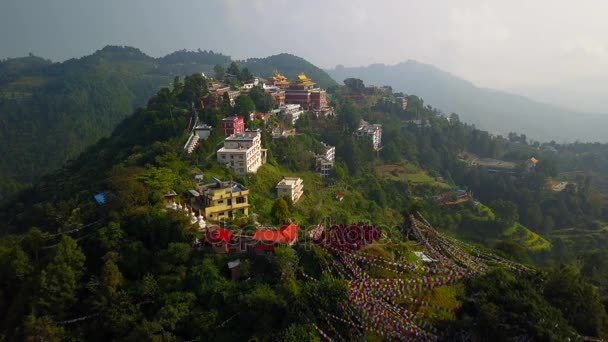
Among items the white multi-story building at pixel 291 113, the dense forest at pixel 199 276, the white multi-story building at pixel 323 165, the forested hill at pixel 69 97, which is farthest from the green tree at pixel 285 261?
the forested hill at pixel 69 97

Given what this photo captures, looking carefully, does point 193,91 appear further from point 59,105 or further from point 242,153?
point 59,105

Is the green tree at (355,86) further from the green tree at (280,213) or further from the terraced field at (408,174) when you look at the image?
the green tree at (280,213)

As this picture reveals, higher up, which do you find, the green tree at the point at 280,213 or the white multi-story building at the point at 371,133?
the green tree at the point at 280,213

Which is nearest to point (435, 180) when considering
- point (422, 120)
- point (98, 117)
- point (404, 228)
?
point (422, 120)

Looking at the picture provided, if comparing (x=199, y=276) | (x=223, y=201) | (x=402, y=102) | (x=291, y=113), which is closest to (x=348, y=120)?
(x=291, y=113)

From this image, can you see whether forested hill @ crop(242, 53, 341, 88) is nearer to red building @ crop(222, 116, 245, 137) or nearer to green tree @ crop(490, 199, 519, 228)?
green tree @ crop(490, 199, 519, 228)

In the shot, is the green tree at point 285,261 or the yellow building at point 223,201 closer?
the green tree at point 285,261

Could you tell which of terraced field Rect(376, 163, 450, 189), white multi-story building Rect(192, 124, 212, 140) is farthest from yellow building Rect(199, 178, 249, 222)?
terraced field Rect(376, 163, 450, 189)
